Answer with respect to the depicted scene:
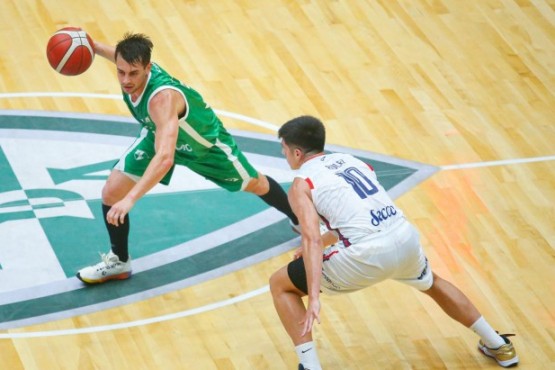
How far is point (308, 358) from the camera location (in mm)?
6527

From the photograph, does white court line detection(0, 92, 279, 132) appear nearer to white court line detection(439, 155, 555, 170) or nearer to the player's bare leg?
white court line detection(439, 155, 555, 170)

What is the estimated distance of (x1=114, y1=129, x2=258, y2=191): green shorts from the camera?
7.34 m

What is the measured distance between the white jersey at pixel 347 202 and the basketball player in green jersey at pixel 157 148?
0.90 m

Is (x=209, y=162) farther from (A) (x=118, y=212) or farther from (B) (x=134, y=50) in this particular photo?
(A) (x=118, y=212)

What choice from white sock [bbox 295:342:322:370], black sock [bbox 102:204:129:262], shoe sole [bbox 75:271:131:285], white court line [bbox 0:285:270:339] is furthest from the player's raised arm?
white sock [bbox 295:342:322:370]

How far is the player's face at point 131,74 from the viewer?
692 cm

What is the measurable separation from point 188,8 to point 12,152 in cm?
262

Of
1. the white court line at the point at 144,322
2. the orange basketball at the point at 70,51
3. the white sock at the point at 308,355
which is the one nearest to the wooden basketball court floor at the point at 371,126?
the white court line at the point at 144,322

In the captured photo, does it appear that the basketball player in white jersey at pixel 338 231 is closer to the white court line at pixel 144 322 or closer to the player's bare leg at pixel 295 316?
the player's bare leg at pixel 295 316

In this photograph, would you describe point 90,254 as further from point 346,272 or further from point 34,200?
point 346,272

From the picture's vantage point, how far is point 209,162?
24.7ft

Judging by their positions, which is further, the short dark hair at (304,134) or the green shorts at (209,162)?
the green shorts at (209,162)

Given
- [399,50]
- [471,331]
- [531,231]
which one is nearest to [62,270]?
[471,331]

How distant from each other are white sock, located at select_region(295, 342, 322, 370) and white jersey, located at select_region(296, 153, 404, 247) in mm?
600
